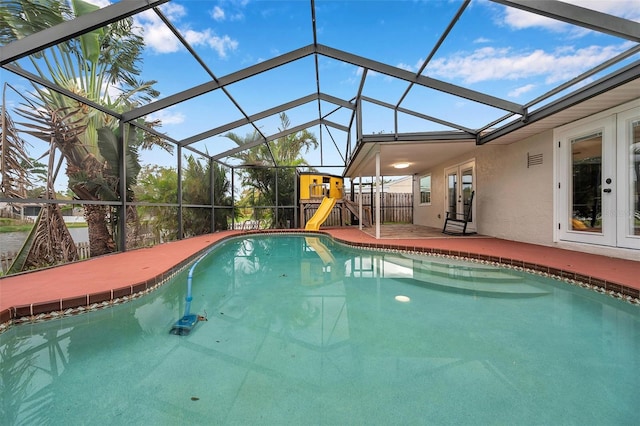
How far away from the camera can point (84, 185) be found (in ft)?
15.6

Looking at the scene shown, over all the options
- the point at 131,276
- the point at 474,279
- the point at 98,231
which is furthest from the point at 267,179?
the point at 474,279

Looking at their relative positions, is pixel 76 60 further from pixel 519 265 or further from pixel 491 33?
pixel 519 265

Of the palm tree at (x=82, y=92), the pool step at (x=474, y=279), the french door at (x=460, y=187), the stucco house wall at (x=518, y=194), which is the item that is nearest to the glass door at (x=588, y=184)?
the stucco house wall at (x=518, y=194)

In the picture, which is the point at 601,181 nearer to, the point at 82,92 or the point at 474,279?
the point at 474,279

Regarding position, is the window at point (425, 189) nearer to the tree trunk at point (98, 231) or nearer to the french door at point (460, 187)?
the french door at point (460, 187)

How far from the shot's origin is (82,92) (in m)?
5.55

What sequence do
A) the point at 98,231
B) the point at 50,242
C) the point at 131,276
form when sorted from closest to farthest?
the point at 131,276 → the point at 50,242 → the point at 98,231

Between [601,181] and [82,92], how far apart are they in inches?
382

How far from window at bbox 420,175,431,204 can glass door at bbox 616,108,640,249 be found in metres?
6.87

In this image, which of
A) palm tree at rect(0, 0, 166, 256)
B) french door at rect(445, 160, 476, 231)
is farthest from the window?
palm tree at rect(0, 0, 166, 256)

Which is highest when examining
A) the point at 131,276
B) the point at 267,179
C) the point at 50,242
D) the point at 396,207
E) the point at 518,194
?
the point at 267,179

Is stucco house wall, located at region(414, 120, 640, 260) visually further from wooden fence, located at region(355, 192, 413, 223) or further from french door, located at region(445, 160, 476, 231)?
wooden fence, located at region(355, 192, 413, 223)

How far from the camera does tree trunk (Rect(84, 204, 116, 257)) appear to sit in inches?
195

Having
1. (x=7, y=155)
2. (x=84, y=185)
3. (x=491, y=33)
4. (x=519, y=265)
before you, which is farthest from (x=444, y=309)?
(x=84, y=185)
